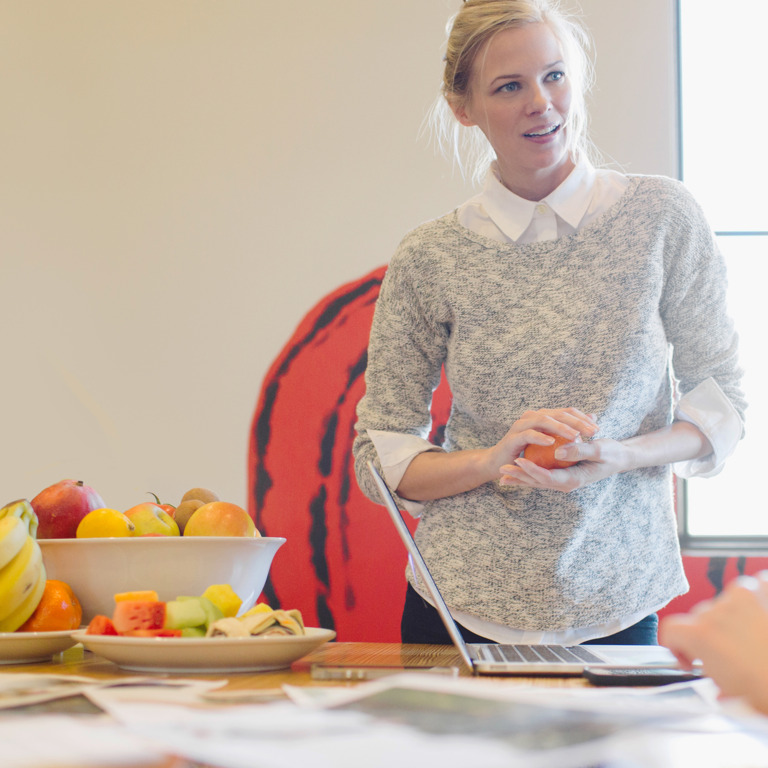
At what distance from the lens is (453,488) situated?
1.16 meters

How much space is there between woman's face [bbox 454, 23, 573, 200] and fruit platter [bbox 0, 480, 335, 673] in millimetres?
706

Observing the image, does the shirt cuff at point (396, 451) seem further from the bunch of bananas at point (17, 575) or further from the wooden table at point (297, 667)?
the bunch of bananas at point (17, 575)

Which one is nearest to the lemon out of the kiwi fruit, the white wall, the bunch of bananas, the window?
the bunch of bananas

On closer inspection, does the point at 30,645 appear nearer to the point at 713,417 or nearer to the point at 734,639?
the point at 734,639

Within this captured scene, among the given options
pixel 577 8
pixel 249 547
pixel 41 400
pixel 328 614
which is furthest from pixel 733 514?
pixel 41 400

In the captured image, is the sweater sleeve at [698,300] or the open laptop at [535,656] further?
the sweater sleeve at [698,300]

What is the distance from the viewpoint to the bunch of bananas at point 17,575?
775mm

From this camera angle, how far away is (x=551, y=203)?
124cm

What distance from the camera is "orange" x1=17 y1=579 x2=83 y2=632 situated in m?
0.83

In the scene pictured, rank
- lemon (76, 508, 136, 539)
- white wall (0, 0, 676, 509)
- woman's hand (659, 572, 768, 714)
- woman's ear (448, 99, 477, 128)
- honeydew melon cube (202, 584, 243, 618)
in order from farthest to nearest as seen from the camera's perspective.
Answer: white wall (0, 0, 676, 509), woman's ear (448, 99, 477, 128), lemon (76, 508, 136, 539), honeydew melon cube (202, 584, 243, 618), woman's hand (659, 572, 768, 714)

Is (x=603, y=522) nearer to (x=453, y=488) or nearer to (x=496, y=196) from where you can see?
(x=453, y=488)

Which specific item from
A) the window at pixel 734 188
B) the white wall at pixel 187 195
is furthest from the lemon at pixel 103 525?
the window at pixel 734 188

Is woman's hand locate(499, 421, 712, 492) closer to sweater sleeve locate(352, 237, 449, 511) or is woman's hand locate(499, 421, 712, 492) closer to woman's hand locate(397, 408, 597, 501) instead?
woman's hand locate(397, 408, 597, 501)

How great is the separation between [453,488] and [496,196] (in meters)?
0.47
